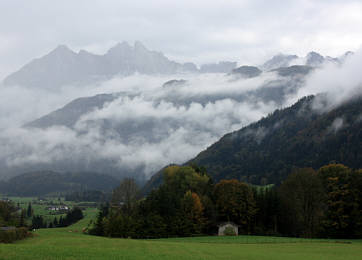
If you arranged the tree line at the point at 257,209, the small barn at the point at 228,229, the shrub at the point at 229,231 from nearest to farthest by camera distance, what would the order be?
1. the tree line at the point at 257,209
2. the shrub at the point at 229,231
3. the small barn at the point at 228,229

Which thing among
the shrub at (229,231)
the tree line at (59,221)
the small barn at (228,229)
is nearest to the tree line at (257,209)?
the small barn at (228,229)

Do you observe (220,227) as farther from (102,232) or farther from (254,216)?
(102,232)

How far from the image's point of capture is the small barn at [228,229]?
8069 cm

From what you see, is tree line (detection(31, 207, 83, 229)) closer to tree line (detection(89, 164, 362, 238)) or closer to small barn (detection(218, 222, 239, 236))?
tree line (detection(89, 164, 362, 238))

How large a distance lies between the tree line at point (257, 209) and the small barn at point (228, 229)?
3579mm

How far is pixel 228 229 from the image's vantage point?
81312 millimetres

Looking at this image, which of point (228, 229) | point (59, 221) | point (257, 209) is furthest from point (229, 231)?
point (59, 221)

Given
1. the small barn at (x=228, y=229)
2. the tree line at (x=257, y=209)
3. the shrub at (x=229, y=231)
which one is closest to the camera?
the tree line at (x=257, y=209)

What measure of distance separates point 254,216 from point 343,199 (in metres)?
23.1

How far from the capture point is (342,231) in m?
72.2

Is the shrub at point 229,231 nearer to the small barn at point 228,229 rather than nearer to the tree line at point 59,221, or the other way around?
the small barn at point 228,229

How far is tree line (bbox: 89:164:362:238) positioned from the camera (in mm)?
74312

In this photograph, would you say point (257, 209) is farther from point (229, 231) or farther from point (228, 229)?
point (229, 231)

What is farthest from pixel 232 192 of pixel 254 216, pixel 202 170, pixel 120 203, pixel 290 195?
pixel 120 203
